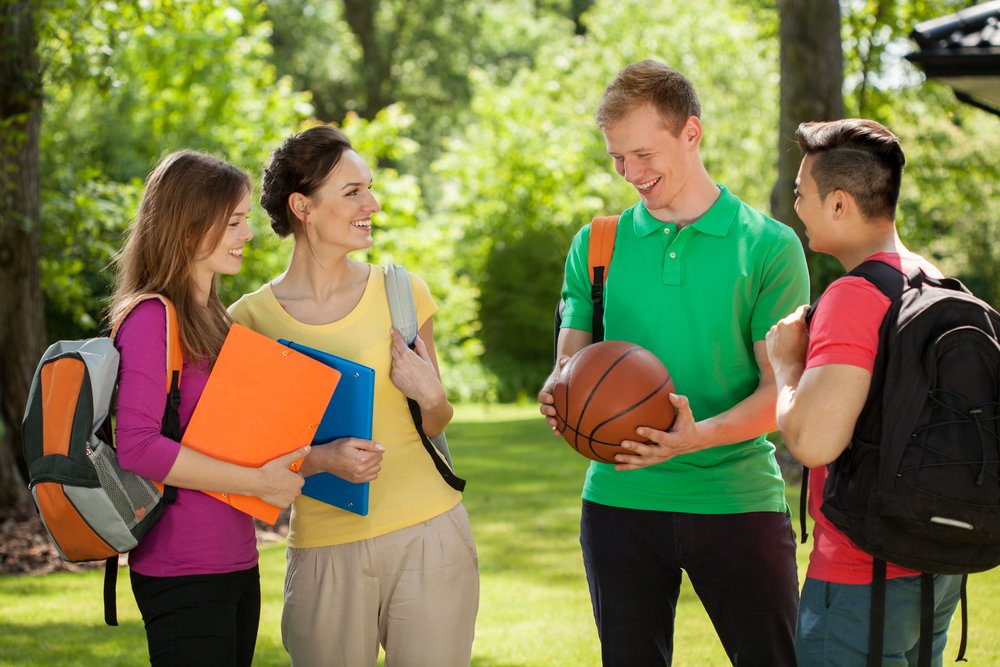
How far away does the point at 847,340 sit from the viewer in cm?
289

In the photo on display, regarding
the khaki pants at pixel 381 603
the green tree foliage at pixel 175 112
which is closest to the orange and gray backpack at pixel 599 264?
the khaki pants at pixel 381 603

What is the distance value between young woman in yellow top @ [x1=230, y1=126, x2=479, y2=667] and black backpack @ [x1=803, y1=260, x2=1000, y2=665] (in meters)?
1.34

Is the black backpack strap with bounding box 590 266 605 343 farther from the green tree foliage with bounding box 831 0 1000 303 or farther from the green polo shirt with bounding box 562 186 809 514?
the green tree foliage with bounding box 831 0 1000 303

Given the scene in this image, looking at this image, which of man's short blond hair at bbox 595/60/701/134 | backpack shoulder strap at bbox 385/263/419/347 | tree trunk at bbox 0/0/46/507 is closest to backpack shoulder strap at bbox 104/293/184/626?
backpack shoulder strap at bbox 385/263/419/347

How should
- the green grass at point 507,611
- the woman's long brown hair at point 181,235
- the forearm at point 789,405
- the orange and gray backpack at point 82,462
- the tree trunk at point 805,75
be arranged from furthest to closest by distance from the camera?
the tree trunk at point 805,75 < the green grass at point 507,611 < the woman's long brown hair at point 181,235 < the orange and gray backpack at point 82,462 < the forearm at point 789,405

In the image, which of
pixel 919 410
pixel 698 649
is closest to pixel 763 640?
pixel 919 410

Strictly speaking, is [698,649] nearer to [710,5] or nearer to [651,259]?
[651,259]

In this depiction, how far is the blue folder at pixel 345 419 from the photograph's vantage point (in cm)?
352

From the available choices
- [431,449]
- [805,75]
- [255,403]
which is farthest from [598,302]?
[805,75]

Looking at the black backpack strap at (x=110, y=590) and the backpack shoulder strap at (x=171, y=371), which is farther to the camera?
the black backpack strap at (x=110, y=590)

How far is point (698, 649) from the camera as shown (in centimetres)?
673

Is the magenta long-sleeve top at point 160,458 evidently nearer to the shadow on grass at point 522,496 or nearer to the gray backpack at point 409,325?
the gray backpack at point 409,325

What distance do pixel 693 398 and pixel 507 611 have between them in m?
4.51

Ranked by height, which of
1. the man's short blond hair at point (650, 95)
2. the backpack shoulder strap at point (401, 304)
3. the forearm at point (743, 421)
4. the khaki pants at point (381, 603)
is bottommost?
the khaki pants at point (381, 603)
